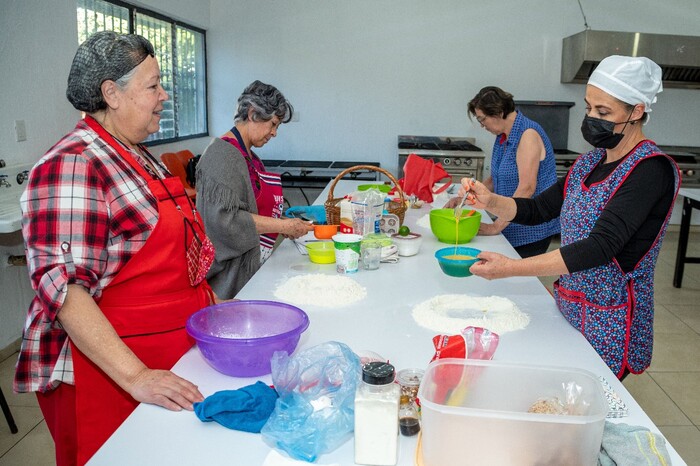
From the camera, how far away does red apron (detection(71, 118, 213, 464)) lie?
150cm

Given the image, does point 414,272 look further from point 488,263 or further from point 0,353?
point 0,353

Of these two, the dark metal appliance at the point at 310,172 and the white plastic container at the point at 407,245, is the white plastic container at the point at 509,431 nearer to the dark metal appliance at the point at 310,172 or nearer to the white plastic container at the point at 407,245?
the white plastic container at the point at 407,245

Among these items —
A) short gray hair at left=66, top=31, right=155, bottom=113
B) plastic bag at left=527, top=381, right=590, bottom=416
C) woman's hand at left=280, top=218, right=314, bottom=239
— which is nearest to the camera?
plastic bag at left=527, top=381, right=590, bottom=416

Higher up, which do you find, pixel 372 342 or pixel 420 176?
pixel 420 176

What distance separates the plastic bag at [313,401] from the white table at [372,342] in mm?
34

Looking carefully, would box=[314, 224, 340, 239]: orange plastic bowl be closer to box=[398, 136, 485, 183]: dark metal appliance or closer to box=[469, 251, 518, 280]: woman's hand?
box=[469, 251, 518, 280]: woman's hand

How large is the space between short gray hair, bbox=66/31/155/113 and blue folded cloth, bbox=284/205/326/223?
158 centimetres

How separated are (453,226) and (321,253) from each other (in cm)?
68

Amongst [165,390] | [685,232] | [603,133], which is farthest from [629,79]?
[685,232]

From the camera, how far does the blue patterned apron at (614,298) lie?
1.75m

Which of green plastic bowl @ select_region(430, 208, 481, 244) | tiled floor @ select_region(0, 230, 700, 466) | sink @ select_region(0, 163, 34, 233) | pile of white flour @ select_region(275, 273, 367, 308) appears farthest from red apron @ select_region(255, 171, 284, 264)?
tiled floor @ select_region(0, 230, 700, 466)

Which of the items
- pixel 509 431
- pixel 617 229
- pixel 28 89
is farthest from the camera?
pixel 28 89

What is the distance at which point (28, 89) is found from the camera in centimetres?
344

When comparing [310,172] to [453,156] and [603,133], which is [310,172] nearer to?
[453,156]
